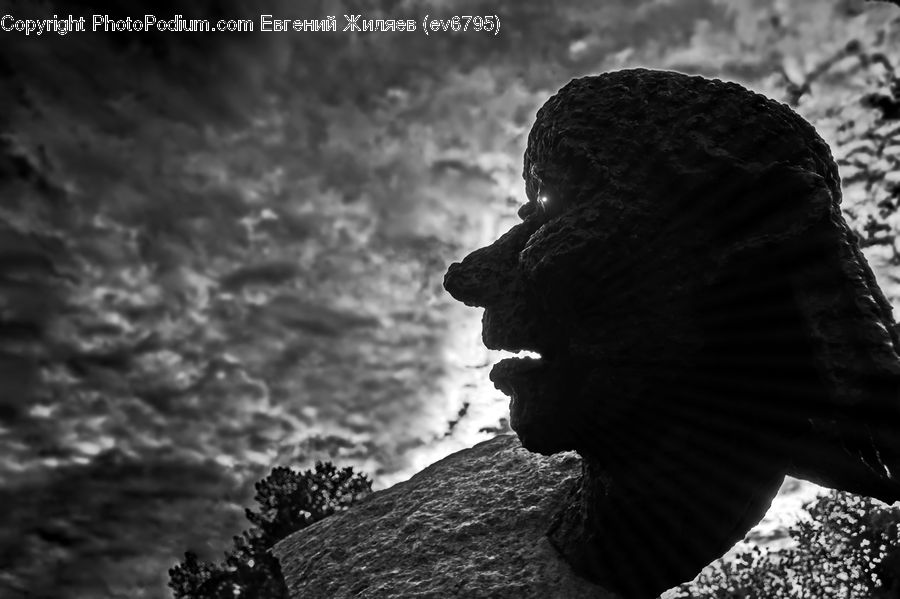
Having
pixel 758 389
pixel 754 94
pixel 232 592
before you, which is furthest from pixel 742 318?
pixel 232 592

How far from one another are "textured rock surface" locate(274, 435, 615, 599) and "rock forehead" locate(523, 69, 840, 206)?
382 cm

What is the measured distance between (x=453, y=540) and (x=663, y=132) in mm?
4731

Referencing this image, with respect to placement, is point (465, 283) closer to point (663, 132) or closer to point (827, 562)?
point (663, 132)

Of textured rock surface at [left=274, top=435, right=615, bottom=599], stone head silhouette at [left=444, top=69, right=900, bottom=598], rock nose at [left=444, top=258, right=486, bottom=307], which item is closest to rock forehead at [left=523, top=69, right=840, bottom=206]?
stone head silhouette at [left=444, top=69, right=900, bottom=598]

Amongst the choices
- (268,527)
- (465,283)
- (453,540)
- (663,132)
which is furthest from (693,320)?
(268,527)

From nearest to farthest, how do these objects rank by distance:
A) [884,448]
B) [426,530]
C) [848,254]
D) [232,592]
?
[884,448] < [848,254] < [426,530] < [232,592]

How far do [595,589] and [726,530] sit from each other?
4.45ft

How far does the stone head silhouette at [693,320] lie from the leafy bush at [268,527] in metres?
21.3

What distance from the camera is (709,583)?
84.6 feet

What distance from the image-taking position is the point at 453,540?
228 inches

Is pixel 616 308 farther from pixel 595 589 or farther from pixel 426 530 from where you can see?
pixel 426 530

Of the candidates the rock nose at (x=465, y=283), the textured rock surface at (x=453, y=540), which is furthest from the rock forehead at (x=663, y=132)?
the textured rock surface at (x=453, y=540)

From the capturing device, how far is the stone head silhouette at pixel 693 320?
3.75 m

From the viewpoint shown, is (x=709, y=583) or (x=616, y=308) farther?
(x=709, y=583)
